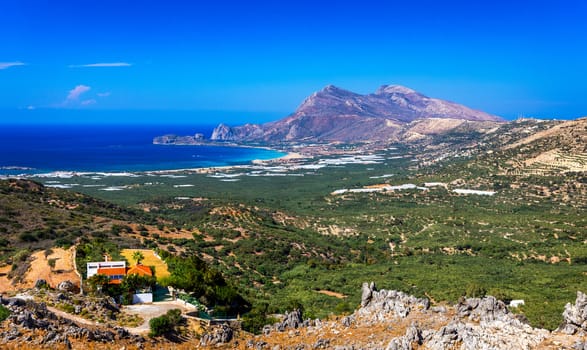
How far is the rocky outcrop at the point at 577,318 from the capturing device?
49.6 ft

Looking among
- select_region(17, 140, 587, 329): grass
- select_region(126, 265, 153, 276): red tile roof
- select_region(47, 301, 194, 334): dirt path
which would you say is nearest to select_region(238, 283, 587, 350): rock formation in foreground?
select_region(47, 301, 194, 334): dirt path

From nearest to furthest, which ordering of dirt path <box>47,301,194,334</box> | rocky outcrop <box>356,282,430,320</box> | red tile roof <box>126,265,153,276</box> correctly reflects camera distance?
1. rocky outcrop <box>356,282,430,320</box>
2. dirt path <box>47,301,194,334</box>
3. red tile roof <box>126,265,153,276</box>

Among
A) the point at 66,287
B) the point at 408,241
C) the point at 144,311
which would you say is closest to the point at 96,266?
the point at 66,287

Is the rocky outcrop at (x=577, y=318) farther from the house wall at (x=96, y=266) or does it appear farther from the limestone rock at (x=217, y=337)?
the house wall at (x=96, y=266)

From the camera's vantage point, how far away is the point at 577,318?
15.3 metres

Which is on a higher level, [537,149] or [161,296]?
[537,149]

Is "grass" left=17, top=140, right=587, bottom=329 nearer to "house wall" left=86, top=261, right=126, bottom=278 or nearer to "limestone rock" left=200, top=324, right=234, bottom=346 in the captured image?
"house wall" left=86, top=261, right=126, bottom=278

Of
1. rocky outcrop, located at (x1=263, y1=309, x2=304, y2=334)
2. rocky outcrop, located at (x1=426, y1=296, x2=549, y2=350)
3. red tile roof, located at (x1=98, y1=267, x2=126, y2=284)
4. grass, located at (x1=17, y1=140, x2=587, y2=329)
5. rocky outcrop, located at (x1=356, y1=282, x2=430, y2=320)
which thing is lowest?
grass, located at (x1=17, y1=140, x2=587, y2=329)

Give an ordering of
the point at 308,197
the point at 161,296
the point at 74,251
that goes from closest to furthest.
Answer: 1. the point at 161,296
2. the point at 74,251
3. the point at 308,197

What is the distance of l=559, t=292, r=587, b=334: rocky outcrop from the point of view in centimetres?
1513

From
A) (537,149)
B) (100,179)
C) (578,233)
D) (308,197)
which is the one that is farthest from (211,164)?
(578,233)

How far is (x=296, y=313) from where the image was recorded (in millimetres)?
22203

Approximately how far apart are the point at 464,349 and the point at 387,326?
4763 millimetres

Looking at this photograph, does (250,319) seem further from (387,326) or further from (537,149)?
(537,149)
